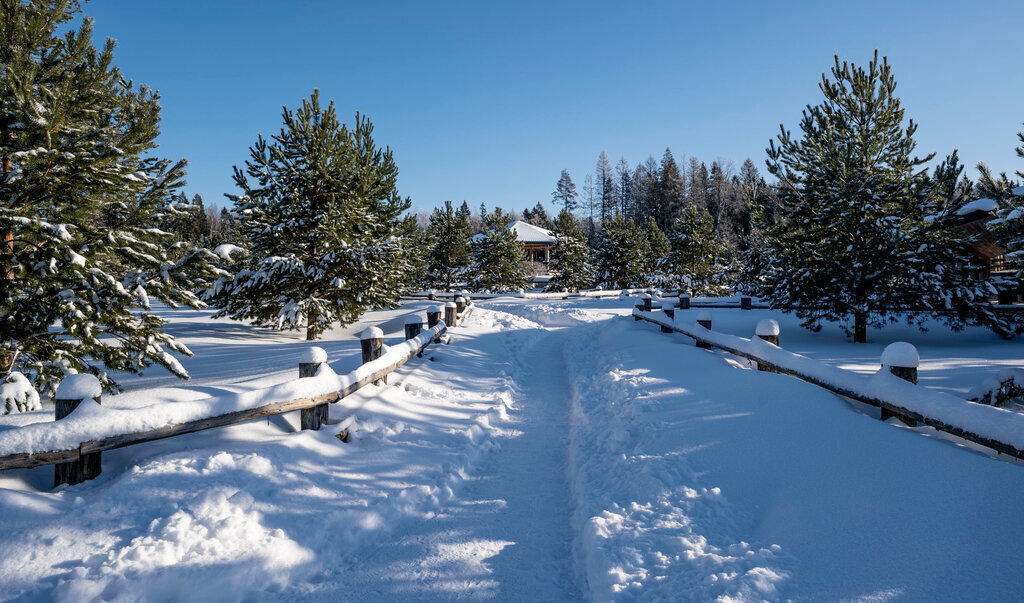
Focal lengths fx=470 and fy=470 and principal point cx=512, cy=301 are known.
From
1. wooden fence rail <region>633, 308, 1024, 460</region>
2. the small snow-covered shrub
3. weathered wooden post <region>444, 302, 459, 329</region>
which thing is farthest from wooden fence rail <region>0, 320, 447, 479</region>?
weathered wooden post <region>444, 302, 459, 329</region>

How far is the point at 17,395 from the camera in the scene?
5.03 metres

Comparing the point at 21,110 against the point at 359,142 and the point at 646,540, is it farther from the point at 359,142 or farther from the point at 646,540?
the point at 359,142

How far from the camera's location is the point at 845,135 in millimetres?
13836

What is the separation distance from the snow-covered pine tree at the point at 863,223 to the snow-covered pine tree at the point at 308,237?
13.1 metres

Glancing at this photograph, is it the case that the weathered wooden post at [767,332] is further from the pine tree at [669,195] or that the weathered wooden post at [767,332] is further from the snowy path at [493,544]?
the pine tree at [669,195]

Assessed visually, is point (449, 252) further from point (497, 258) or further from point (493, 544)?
point (493, 544)

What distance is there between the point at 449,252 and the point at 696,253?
18.8 m

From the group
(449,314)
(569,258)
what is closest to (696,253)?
(569,258)

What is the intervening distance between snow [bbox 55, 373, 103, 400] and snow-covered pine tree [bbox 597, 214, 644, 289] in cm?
3664

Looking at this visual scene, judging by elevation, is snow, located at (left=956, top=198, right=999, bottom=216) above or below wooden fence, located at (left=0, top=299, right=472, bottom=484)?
above

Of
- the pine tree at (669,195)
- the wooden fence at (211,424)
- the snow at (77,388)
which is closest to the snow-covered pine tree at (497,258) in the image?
the wooden fence at (211,424)

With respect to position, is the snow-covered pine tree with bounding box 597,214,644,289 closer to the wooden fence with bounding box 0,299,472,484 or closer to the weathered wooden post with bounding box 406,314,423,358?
the weathered wooden post with bounding box 406,314,423,358

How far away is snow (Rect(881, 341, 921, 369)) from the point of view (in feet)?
15.7

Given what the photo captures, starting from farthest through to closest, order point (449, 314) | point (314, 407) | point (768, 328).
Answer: point (449, 314)
point (768, 328)
point (314, 407)
